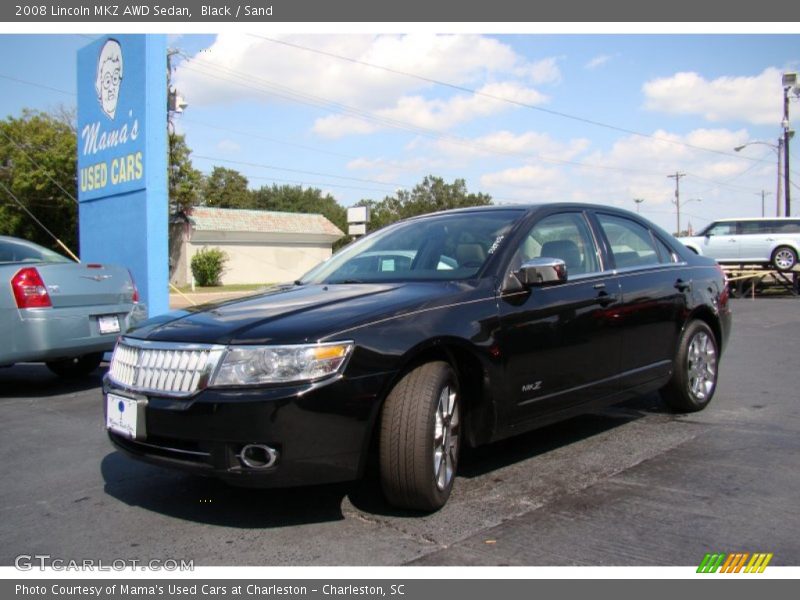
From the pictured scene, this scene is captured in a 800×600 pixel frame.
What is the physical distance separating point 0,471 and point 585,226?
412cm

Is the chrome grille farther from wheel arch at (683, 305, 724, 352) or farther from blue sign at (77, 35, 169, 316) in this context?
blue sign at (77, 35, 169, 316)

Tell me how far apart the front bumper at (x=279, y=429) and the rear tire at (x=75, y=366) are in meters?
5.33

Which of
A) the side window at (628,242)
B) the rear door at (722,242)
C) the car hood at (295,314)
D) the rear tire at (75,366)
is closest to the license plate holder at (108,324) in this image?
the rear tire at (75,366)

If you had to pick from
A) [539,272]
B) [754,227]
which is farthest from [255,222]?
[539,272]

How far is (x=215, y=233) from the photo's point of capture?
127 ft

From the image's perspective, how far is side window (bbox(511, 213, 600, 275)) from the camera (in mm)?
4355

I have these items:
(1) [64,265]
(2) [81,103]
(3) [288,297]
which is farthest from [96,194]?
(3) [288,297]

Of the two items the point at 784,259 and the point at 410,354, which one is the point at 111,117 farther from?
the point at 784,259

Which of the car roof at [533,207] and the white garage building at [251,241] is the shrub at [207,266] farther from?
the car roof at [533,207]

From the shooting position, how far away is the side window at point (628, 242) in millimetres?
4980

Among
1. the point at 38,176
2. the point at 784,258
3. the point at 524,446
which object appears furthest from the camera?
the point at 38,176

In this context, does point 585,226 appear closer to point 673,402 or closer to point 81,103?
point 673,402

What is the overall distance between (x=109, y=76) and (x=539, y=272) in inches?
320

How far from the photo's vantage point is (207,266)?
37031 mm
